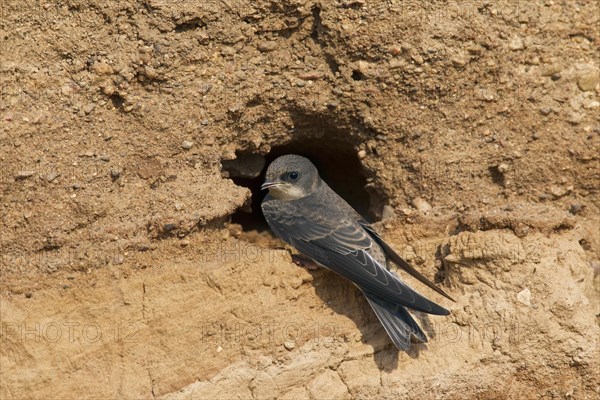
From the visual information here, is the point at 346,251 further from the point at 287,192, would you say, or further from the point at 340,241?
the point at 287,192

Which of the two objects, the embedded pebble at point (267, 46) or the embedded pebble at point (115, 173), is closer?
the embedded pebble at point (115, 173)

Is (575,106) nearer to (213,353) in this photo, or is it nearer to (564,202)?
(564,202)

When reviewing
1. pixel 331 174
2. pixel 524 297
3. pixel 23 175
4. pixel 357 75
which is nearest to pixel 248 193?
pixel 357 75

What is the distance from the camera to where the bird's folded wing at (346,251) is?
381cm

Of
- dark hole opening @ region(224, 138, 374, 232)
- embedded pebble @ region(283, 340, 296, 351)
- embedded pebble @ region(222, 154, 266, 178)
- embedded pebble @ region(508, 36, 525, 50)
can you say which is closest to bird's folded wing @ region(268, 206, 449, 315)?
embedded pebble @ region(222, 154, 266, 178)

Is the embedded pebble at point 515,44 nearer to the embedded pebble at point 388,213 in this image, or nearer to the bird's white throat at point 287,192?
the embedded pebble at point 388,213

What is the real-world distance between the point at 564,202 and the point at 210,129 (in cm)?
184

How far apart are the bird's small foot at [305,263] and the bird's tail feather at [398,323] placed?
0.39m

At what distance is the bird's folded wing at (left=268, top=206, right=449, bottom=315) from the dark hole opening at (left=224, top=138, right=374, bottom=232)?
2.30 ft

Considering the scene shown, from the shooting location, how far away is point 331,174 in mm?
5691

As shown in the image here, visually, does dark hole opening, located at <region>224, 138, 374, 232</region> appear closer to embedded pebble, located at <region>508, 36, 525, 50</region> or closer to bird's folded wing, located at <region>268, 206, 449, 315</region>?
bird's folded wing, located at <region>268, 206, 449, 315</region>

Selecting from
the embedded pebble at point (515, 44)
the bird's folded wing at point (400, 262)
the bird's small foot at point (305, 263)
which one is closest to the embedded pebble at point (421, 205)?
the bird's folded wing at point (400, 262)

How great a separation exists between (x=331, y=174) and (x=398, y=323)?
200cm

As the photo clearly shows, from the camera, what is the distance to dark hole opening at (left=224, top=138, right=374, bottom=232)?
524cm
